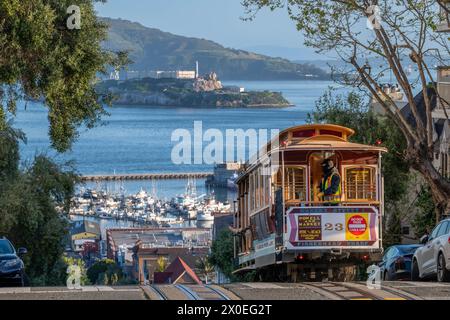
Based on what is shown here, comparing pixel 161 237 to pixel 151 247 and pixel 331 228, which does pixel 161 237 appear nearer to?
pixel 151 247

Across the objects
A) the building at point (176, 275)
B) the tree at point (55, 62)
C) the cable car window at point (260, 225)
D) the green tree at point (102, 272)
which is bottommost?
the green tree at point (102, 272)

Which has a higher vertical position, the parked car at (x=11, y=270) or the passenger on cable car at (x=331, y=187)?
the passenger on cable car at (x=331, y=187)

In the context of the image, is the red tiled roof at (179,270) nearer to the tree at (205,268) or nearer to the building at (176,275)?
the building at (176,275)

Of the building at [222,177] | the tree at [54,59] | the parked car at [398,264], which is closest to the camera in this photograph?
the tree at [54,59]

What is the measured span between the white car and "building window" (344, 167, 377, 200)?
178cm

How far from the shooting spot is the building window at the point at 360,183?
89.4 feet

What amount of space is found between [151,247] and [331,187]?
73975mm

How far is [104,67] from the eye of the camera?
27.0 metres

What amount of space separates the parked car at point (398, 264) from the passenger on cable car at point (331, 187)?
3781 millimetres

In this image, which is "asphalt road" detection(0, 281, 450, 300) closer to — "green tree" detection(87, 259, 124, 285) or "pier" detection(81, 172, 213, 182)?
"green tree" detection(87, 259, 124, 285)

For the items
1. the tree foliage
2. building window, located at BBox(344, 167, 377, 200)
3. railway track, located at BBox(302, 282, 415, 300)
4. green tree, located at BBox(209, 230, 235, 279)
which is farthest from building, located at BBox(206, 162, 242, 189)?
railway track, located at BBox(302, 282, 415, 300)

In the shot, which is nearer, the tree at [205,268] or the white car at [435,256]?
the white car at [435,256]

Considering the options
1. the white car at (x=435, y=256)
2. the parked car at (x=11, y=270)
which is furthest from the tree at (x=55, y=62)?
the white car at (x=435, y=256)

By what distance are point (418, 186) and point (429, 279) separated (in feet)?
93.5
